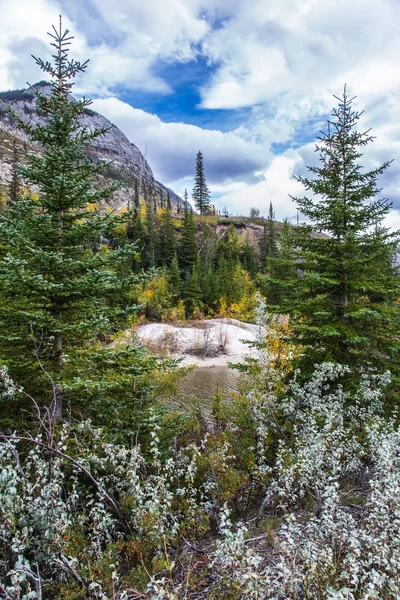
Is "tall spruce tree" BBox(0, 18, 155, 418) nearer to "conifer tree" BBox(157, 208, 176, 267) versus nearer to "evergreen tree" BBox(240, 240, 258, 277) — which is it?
"conifer tree" BBox(157, 208, 176, 267)

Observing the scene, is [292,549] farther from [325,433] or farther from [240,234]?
[240,234]

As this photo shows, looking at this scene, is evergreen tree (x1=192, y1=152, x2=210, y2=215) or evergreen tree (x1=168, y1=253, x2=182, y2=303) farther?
evergreen tree (x1=192, y1=152, x2=210, y2=215)

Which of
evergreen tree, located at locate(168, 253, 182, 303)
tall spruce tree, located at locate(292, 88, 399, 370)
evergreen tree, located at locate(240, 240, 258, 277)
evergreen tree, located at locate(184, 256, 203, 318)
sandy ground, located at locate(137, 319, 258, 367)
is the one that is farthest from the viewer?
evergreen tree, located at locate(240, 240, 258, 277)

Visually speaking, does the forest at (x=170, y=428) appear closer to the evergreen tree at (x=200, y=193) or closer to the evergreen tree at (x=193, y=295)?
the evergreen tree at (x=193, y=295)

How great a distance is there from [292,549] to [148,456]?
16.2 feet

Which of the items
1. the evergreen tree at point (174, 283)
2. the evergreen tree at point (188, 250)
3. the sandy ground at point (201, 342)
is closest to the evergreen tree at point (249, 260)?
the evergreen tree at point (188, 250)

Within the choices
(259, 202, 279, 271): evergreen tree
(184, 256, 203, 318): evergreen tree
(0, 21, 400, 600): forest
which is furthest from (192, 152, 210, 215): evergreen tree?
(0, 21, 400, 600): forest

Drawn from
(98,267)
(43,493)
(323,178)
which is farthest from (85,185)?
(323,178)

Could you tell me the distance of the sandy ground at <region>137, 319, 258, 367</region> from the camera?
36.9 m

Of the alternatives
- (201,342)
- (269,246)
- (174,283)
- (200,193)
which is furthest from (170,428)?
(200,193)

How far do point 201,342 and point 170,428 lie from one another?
31.0 m

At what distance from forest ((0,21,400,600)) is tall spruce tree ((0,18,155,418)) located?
0.05 meters

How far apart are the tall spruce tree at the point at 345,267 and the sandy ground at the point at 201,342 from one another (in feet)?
82.6

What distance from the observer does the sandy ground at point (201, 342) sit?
36.9 meters
